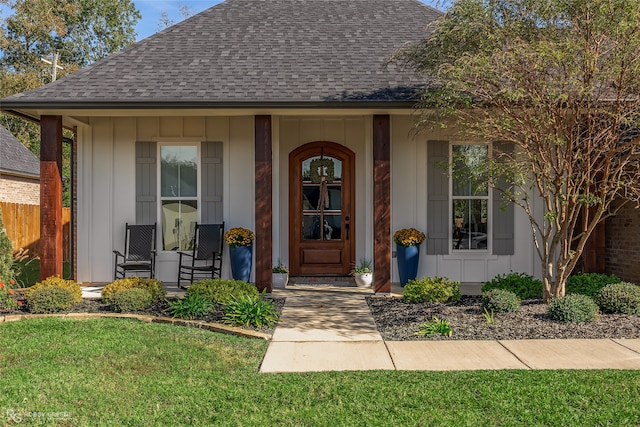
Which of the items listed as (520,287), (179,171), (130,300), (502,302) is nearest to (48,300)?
(130,300)

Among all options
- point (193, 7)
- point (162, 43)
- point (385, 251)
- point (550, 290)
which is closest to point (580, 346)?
point (550, 290)

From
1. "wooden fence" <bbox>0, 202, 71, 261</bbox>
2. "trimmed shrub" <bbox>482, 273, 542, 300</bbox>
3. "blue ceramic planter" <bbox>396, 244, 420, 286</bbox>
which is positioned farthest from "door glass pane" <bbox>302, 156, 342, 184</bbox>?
"wooden fence" <bbox>0, 202, 71, 261</bbox>

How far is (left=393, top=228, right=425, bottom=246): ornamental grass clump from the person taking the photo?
8.59 metres

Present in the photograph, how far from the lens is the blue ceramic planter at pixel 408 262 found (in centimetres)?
866

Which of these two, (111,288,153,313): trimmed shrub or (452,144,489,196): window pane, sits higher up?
(452,144,489,196): window pane

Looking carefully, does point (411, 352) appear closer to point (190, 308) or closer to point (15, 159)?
point (190, 308)

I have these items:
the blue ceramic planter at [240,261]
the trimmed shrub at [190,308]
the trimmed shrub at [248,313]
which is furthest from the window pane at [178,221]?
the trimmed shrub at [248,313]

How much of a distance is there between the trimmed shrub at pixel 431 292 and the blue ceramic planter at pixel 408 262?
1.30 meters

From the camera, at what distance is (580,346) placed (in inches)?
206

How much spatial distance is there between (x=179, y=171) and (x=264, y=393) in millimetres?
5953

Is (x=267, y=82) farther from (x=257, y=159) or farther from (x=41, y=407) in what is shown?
(x=41, y=407)

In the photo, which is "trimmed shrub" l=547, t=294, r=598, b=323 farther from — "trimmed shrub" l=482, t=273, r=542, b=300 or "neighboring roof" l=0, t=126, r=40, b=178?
"neighboring roof" l=0, t=126, r=40, b=178

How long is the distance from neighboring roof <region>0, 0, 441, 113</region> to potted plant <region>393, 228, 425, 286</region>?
7.25 feet

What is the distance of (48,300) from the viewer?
263 inches
